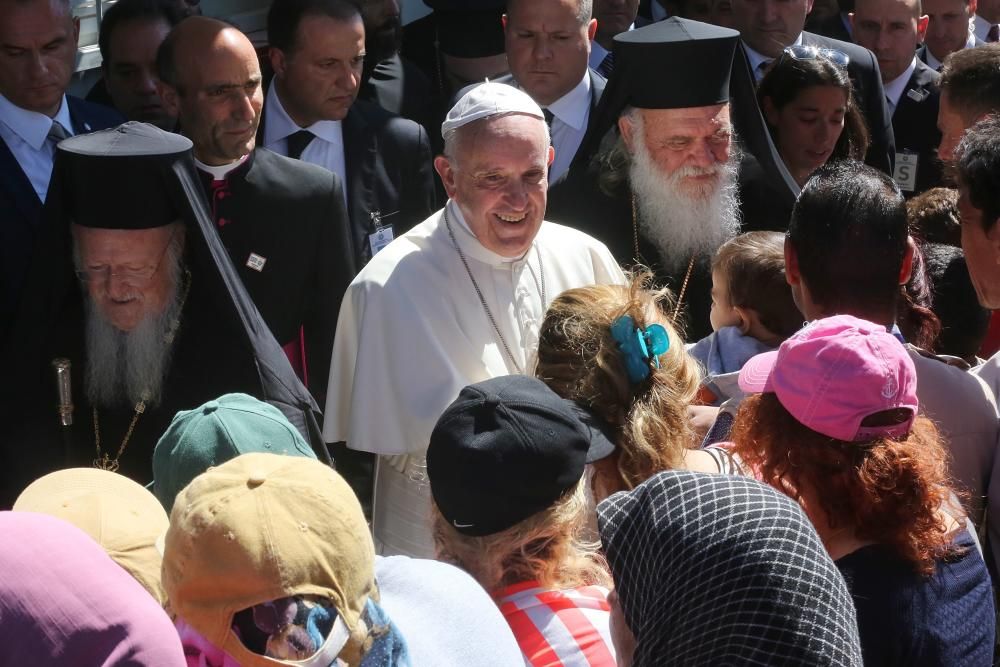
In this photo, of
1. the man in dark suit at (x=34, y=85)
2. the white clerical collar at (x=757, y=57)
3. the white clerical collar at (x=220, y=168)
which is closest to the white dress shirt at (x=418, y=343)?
the white clerical collar at (x=220, y=168)

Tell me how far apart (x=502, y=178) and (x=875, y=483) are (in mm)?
1817

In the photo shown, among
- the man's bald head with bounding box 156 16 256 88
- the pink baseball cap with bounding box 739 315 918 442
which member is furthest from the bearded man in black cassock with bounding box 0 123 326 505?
the pink baseball cap with bounding box 739 315 918 442

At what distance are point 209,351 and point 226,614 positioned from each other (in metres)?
2.01

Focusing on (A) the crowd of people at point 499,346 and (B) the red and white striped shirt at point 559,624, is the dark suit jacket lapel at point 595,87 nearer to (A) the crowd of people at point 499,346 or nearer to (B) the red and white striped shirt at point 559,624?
(A) the crowd of people at point 499,346

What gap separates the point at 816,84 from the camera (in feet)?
17.3

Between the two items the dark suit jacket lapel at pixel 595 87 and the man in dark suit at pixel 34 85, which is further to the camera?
the dark suit jacket lapel at pixel 595 87

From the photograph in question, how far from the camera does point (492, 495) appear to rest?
8.09ft

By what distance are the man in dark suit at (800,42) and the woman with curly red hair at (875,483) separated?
11.9 ft

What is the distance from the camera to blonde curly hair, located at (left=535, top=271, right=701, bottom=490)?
296cm

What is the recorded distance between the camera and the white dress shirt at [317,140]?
17.7 feet

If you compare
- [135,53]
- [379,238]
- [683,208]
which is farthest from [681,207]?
[135,53]

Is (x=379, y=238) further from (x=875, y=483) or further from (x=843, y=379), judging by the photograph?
(x=875, y=483)

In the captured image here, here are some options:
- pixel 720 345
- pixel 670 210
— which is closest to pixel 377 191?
pixel 670 210

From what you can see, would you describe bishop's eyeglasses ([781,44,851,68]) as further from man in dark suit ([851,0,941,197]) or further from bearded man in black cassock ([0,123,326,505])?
bearded man in black cassock ([0,123,326,505])
